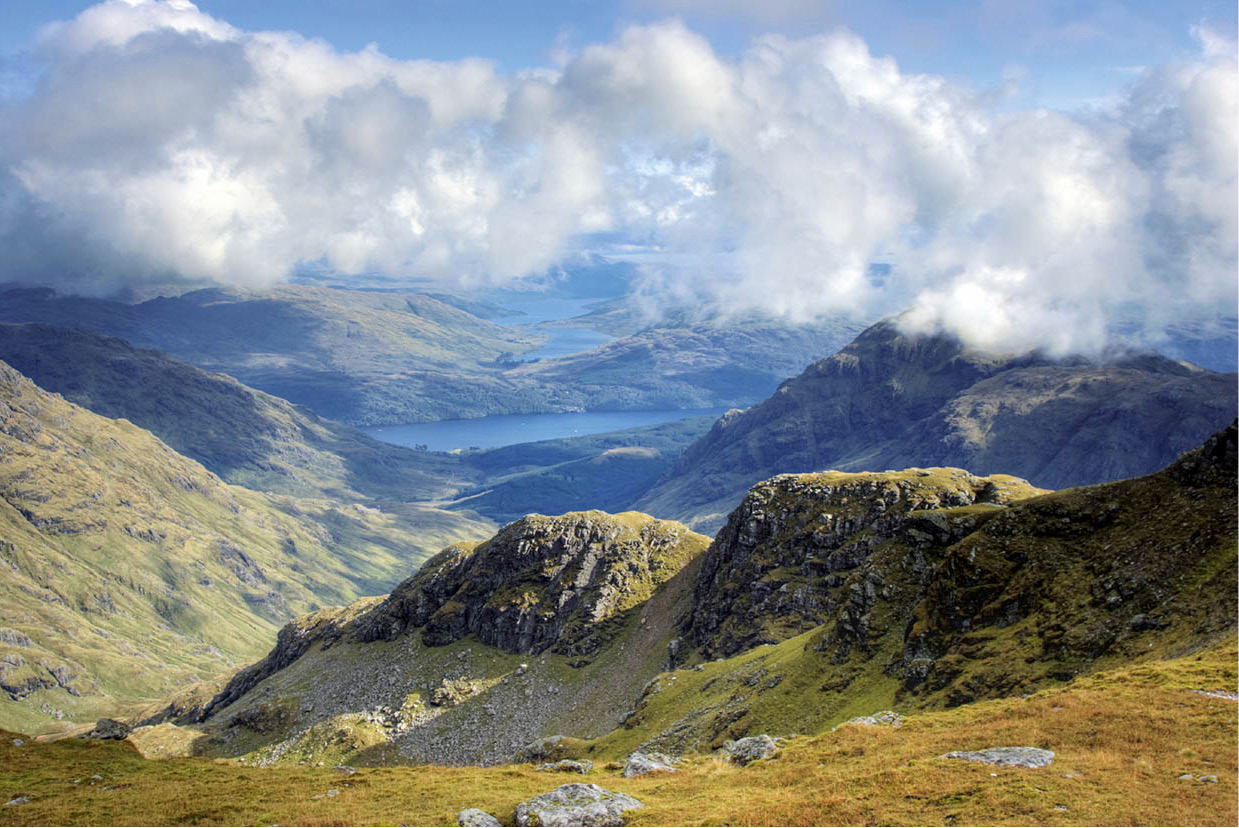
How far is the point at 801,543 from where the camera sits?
419ft

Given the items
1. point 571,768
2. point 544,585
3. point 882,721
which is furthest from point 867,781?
point 544,585

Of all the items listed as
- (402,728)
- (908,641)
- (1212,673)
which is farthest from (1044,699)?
(402,728)

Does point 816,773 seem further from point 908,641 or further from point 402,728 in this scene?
point 402,728

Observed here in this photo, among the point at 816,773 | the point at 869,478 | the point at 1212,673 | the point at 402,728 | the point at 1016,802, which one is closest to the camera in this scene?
the point at 1016,802

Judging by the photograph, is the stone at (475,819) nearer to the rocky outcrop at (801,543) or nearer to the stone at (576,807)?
the stone at (576,807)

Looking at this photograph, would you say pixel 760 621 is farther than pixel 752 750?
Yes

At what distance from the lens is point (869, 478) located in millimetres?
125375

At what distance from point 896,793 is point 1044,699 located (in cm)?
1483

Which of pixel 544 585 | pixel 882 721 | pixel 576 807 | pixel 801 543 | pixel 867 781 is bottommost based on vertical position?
pixel 544 585

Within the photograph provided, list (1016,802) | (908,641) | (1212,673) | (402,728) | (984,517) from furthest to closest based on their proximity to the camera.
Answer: (402,728)
(984,517)
(908,641)
(1212,673)
(1016,802)

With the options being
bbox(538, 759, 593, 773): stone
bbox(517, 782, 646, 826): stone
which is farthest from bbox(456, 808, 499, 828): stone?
bbox(538, 759, 593, 773): stone

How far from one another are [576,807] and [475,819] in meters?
5.25

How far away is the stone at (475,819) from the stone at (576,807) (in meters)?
1.45

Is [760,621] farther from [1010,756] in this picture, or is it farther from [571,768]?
[1010,756]
